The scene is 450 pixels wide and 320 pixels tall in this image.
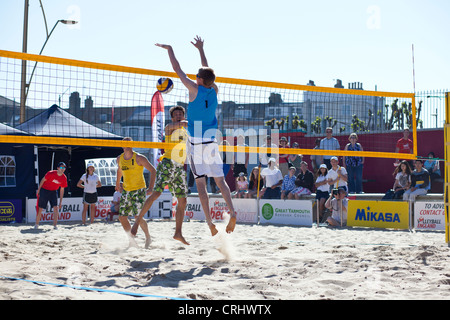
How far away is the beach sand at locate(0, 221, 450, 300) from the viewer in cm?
370

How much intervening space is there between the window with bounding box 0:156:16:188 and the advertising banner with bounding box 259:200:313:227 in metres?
6.82

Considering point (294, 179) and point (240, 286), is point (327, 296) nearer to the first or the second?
point (240, 286)

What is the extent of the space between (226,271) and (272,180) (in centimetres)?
740

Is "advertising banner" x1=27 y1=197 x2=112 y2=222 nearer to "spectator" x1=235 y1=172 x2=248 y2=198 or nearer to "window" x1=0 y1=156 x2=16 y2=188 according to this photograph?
"window" x1=0 y1=156 x2=16 y2=188

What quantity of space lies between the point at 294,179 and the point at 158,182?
6.37m

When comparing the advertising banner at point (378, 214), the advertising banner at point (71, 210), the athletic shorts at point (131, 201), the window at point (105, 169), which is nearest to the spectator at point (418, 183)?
the advertising banner at point (378, 214)

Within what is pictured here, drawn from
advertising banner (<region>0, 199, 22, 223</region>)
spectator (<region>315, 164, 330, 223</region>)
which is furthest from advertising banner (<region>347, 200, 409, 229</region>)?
advertising banner (<region>0, 199, 22, 223</region>)

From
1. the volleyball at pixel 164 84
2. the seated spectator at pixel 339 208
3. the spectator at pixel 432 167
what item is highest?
the volleyball at pixel 164 84

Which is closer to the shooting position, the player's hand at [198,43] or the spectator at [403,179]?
the player's hand at [198,43]

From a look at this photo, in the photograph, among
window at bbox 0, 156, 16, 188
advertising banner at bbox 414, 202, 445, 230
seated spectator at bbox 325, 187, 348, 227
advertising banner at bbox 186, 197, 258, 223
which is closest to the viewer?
advertising banner at bbox 414, 202, 445, 230

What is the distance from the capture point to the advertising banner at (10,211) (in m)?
12.4

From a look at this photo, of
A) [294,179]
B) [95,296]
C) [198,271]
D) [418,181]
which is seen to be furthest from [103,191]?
[95,296]

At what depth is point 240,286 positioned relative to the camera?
4.00 metres

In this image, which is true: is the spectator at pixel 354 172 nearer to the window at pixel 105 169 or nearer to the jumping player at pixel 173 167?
the jumping player at pixel 173 167
